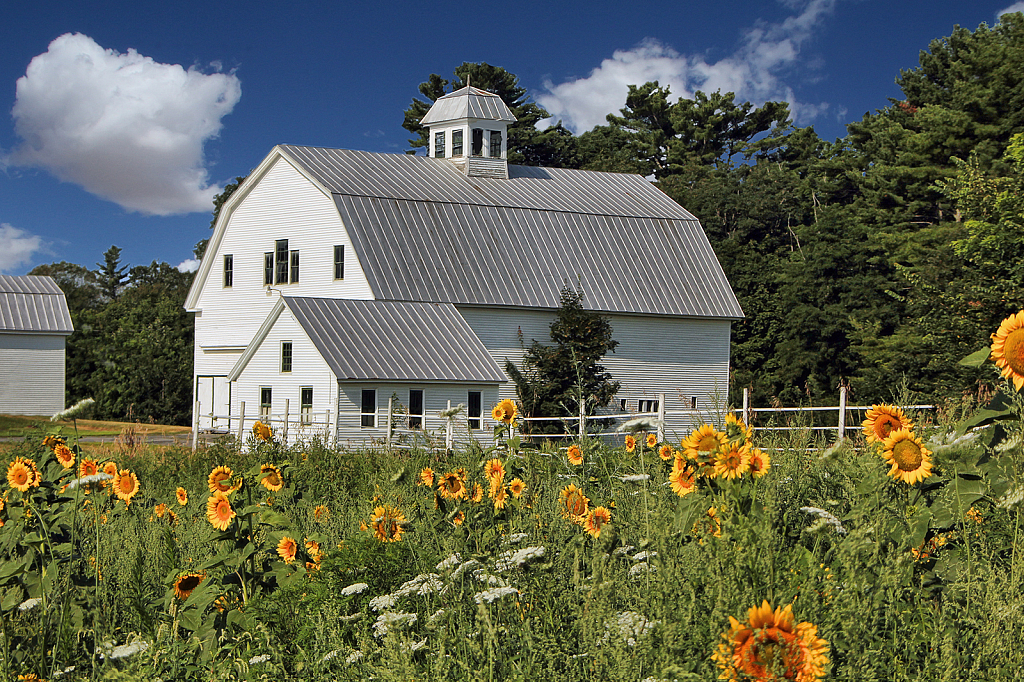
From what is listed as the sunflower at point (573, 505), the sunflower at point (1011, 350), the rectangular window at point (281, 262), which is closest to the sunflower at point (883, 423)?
the sunflower at point (1011, 350)

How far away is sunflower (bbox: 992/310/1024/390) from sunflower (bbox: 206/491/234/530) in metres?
3.12

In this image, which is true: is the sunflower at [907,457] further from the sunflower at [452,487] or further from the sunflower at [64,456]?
the sunflower at [64,456]

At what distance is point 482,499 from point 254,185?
29577mm

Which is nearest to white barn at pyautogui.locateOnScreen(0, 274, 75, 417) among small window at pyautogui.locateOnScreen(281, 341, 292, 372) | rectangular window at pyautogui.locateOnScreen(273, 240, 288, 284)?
rectangular window at pyautogui.locateOnScreen(273, 240, 288, 284)

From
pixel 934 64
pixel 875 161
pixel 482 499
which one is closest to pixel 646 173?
pixel 875 161

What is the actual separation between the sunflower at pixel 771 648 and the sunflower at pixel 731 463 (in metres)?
0.94

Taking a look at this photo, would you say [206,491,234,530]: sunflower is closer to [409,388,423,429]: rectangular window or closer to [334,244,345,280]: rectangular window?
[409,388,423,429]: rectangular window

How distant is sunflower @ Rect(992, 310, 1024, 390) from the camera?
10.8 ft

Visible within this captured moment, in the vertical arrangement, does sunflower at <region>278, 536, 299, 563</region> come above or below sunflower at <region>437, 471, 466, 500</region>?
below

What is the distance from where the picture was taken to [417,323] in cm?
2689

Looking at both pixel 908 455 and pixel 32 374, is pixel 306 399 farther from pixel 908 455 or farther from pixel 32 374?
pixel 908 455

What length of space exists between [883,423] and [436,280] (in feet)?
84.8

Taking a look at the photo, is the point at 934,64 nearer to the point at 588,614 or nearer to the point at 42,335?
the point at 42,335

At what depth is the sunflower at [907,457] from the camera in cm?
347
